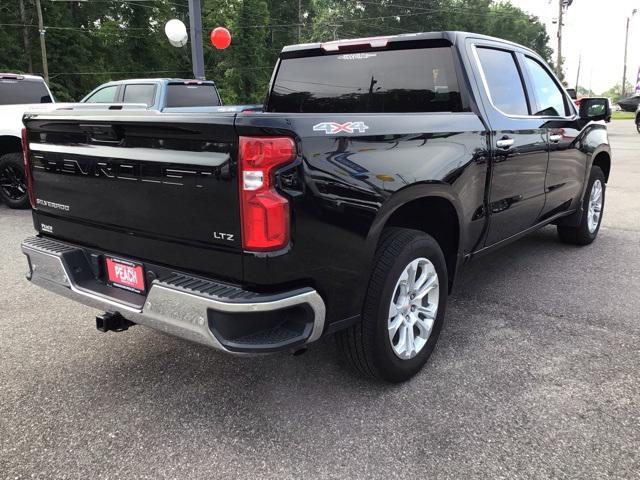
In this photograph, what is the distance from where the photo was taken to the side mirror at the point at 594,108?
15.9 feet

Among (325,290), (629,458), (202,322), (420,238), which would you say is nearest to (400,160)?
(420,238)

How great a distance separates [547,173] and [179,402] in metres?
3.25

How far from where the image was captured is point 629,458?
90.7 inches

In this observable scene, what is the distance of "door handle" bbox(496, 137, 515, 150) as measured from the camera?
3.48m

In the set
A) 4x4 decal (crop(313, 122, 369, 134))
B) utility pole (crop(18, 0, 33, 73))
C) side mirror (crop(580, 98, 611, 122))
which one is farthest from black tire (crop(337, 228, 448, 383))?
utility pole (crop(18, 0, 33, 73))

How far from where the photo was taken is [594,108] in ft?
15.9

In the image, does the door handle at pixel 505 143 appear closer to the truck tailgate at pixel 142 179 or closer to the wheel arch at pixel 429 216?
the wheel arch at pixel 429 216

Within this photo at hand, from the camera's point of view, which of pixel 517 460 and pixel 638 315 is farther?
pixel 638 315

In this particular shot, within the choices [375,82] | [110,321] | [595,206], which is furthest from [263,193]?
[595,206]

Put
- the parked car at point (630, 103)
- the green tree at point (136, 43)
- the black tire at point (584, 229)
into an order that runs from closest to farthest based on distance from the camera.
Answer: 1. the black tire at point (584, 229)
2. the green tree at point (136, 43)
3. the parked car at point (630, 103)

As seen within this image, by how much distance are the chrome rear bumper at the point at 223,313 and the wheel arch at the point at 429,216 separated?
477 mm

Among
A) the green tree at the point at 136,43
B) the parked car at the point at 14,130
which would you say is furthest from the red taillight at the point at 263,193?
the green tree at the point at 136,43

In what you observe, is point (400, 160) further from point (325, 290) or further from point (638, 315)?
point (638, 315)

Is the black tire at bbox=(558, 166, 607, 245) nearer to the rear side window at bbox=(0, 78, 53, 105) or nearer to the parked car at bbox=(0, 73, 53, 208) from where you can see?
the parked car at bbox=(0, 73, 53, 208)
